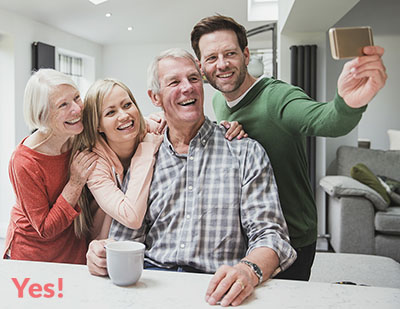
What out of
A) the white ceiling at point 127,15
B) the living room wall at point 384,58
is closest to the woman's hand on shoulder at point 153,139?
the white ceiling at point 127,15

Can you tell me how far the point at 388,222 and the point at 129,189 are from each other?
9.69 ft

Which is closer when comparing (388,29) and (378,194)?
(378,194)

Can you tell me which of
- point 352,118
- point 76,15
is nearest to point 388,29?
point 76,15

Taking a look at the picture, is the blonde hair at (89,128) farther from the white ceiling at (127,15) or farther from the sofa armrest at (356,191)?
the white ceiling at (127,15)

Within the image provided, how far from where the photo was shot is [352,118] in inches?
49.5

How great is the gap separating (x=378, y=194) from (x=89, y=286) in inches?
131

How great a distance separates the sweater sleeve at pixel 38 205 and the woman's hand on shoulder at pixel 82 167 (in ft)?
0.27

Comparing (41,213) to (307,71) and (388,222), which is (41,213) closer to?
(388,222)

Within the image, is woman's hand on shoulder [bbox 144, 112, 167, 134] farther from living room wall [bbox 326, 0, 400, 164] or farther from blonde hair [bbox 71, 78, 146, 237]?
living room wall [bbox 326, 0, 400, 164]

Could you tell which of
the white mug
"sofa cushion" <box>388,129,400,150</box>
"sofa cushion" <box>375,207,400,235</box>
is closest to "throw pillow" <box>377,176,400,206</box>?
"sofa cushion" <box>375,207,400,235</box>

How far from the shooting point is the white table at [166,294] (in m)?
0.99

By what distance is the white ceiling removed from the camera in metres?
5.39

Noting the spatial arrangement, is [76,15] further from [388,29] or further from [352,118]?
[352,118]

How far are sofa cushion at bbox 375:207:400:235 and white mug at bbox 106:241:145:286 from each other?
3.16m
